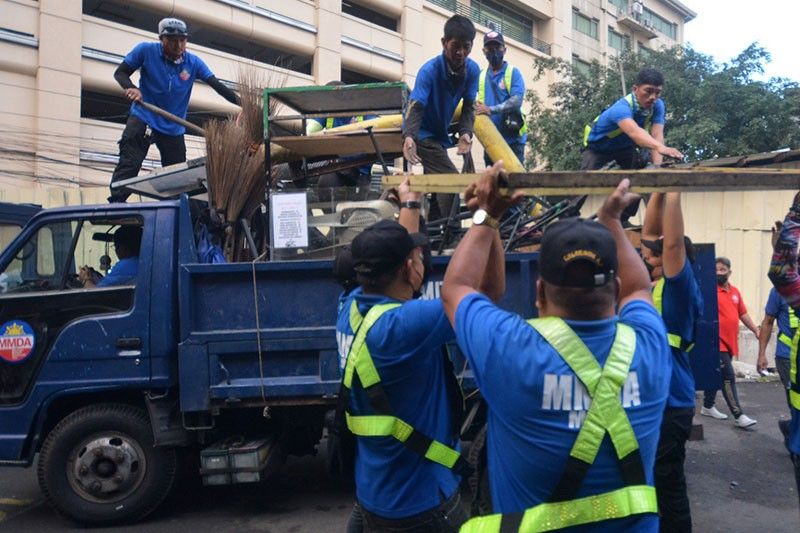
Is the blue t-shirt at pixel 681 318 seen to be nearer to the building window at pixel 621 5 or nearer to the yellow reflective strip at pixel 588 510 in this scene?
the yellow reflective strip at pixel 588 510

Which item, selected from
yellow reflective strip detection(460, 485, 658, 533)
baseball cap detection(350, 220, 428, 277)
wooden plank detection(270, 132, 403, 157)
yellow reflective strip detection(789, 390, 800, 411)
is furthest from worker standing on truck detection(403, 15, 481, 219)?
yellow reflective strip detection(460, 485, 658, 533)

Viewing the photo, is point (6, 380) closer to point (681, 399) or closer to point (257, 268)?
point (257, 268)

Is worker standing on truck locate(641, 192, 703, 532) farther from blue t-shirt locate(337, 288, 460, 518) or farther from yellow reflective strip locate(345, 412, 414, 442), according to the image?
yellow reflective strip locate(345, 412, 414, 442)

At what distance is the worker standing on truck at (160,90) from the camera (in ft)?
21.0

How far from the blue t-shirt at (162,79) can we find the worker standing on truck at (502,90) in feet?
8.98

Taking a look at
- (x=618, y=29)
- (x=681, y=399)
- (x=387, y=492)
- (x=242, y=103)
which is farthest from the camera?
(x=618, y=29)

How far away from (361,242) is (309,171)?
364 cm

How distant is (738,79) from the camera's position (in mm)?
15352

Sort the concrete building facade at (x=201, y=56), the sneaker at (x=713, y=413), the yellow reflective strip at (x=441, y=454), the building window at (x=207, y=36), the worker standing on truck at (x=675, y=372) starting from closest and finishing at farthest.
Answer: the yellow reflective strip at (x=441, y=454) → the worker standing on truck at (x=675, y=372) → the sneaker at (x=713, y=413) → the concrete building facade at (x=201, y=56) → the building window at (x=207, y=36)

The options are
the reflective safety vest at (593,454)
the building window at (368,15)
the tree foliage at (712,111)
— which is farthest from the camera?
the building window at (368,15)

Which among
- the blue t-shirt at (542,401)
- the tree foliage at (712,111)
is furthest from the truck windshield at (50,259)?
the tree foliage at (712,111)

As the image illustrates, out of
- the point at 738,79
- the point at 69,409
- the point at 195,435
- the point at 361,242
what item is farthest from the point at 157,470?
the point at 738,79

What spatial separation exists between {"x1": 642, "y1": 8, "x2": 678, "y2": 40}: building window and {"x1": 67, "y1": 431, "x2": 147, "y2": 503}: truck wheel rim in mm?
36098

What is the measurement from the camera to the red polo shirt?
752cm
